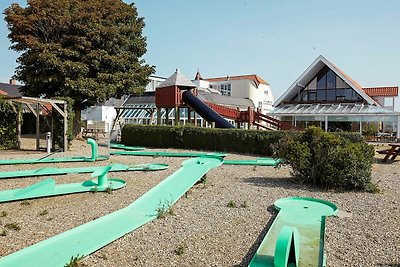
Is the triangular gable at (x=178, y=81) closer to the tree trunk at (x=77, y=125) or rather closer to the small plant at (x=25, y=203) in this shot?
the tree trunk at (x=77, y=125)

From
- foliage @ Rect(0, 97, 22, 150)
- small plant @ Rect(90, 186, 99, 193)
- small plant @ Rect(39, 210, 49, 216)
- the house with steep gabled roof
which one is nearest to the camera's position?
small plant @ Rect(39, 210, 49, 216)

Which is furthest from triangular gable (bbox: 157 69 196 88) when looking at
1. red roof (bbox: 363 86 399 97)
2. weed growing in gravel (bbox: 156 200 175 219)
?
red roof (bbox: 363 86 399 97)

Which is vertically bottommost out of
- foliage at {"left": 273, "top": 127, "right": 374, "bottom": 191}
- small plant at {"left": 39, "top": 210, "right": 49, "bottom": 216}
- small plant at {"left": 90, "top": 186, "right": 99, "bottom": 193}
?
small plant at {"left": 39, "top": 210, "right": 49, "bottom": 216}

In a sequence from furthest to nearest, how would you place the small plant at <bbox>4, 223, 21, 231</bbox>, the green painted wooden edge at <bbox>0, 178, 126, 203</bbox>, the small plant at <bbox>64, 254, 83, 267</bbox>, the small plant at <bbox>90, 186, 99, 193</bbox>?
the small plant at <bbox>90, 186, 99, 193</bbox>
the green painted wooden edge at <bbox>0, 178, 126, 203</bbox>
the small plant at <bbox>4, 223, 21, 231</bbox>
the small plant at <bbox>64, 254, 83, 267</bbox>

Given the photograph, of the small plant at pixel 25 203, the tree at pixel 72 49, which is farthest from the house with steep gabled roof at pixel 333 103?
the small plant at pixel 25 203

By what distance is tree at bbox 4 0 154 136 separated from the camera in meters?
22.5

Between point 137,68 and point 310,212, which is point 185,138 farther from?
point 310,212

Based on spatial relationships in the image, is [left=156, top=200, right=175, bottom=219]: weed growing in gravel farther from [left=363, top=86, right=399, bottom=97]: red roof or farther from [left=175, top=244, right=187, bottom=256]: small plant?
[left=363, top=86, right=399, bottom=97]: red roof

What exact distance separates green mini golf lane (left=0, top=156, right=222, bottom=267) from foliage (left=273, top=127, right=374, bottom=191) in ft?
9.79

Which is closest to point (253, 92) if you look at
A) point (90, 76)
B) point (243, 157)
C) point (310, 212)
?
point (90, 76)

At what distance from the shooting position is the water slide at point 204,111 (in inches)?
882

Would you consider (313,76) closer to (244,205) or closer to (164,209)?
(244,205)

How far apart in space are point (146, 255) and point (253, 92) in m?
46.8

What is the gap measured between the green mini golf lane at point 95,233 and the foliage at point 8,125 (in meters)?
13.4
